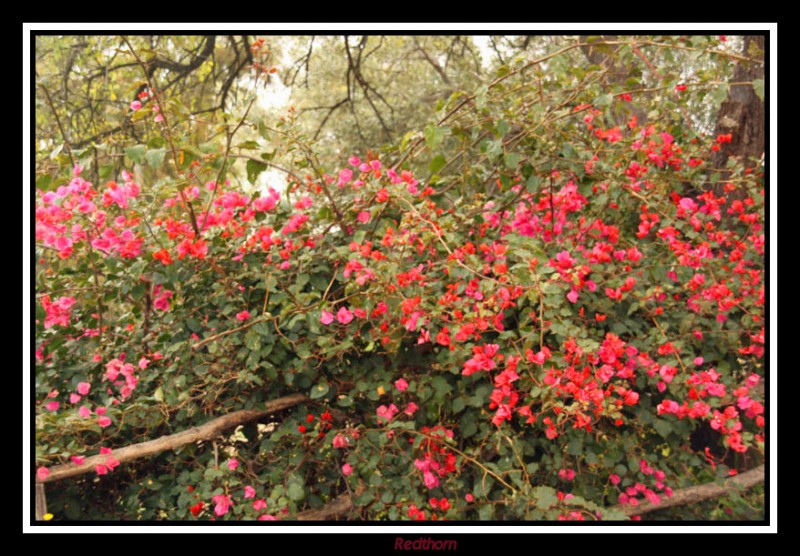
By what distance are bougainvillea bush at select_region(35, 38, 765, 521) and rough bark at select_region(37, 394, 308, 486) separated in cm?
4

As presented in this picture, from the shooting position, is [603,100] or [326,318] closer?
[326,318]

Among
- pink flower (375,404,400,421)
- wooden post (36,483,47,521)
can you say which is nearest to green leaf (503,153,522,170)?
pink flower (375,404,400,421)

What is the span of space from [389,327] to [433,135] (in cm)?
68

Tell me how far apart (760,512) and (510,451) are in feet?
4.16

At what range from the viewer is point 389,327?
243 centimetres

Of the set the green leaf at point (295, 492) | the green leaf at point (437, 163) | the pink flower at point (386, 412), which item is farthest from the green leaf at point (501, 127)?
the green leaf at point (295, 492)

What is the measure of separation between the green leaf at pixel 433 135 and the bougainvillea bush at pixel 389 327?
14cm

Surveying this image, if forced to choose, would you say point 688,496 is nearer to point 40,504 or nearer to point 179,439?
point 179,439

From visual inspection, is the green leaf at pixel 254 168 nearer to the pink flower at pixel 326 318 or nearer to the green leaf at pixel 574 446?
the pink flower at pixel 326 318

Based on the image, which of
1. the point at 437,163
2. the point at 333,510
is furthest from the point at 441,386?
the point at 437,163

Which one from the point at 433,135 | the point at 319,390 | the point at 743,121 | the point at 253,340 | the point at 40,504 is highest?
the point at 743,121

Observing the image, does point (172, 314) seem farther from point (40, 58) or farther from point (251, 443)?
point (40, 58)

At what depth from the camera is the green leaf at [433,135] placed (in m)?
2.40
